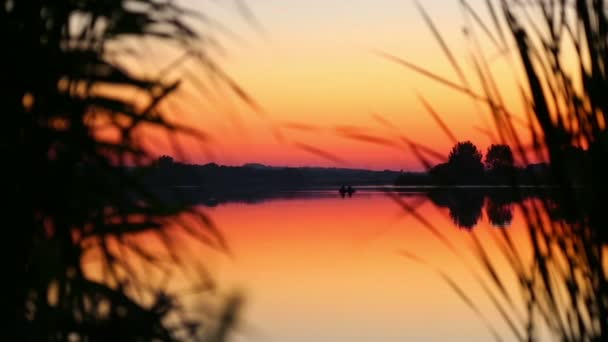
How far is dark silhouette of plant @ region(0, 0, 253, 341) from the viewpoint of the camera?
0.86 meters

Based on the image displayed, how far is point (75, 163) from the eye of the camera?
0.88 metres

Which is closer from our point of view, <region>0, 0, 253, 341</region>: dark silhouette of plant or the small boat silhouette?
<region>0, 0, 253, 341</region>: dark silhouette of plant

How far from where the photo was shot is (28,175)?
2.82ft

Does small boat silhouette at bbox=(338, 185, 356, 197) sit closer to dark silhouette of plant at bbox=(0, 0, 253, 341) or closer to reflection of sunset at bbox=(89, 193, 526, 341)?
reflection of sunset at bbox=(89, 193, 526, 341)

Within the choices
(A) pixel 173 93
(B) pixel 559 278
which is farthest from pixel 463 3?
(A) pixel 173 93

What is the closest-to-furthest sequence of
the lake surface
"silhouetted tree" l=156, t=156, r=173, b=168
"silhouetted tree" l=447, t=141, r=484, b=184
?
"silhouetted tree" l=156, t=156, r=173, b=168
"silhouetted tree" l=447, t=141, r=484, b=184
the lake surface

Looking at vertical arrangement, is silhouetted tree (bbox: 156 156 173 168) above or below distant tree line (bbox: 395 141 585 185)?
below

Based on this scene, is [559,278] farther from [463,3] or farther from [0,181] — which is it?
[0,181]

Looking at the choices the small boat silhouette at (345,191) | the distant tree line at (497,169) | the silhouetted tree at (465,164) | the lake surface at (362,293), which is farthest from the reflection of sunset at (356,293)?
the small boat silhouette at (345,191)

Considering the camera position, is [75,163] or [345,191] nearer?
[75,163]

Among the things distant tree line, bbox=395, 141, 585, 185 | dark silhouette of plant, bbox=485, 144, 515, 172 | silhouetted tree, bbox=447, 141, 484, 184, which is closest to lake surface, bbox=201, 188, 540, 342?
silhouetted tree, bbox=447, 141, 484, 184

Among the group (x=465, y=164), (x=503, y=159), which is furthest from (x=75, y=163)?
(x=465, y=164)

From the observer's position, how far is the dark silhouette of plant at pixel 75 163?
0.86 metres

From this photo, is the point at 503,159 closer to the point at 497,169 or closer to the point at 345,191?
the point at 497,169
